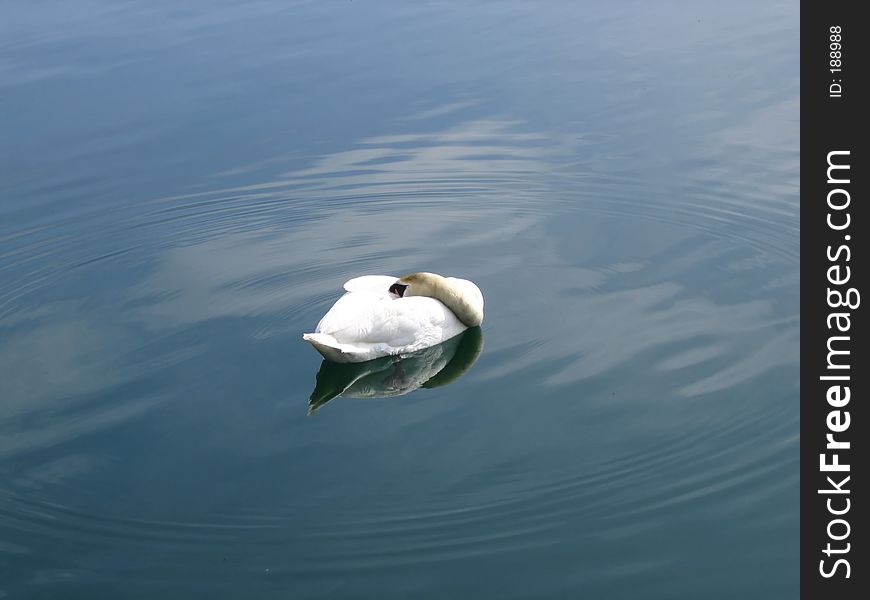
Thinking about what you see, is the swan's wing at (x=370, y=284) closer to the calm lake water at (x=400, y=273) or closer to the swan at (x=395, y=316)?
the swan at (x=395, y=316)

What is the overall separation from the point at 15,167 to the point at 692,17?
10.3 metres

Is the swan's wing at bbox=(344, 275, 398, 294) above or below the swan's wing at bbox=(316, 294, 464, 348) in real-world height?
above

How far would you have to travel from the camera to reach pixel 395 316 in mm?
10102

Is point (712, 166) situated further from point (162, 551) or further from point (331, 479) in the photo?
point (162, 551)

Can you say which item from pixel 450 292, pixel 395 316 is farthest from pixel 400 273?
pixel 395 316

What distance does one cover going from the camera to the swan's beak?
1045cm

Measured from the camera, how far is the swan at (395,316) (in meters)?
9.93

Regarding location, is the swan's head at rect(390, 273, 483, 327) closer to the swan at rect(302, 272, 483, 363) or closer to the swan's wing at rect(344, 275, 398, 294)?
the swan at rect(302, 272, 483, 363)

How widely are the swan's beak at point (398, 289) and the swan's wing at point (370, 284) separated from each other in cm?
6

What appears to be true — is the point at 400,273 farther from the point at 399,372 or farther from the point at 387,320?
the point at 399,372

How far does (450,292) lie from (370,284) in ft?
2.45

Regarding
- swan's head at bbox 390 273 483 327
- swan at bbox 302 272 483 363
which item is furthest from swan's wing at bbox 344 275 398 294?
swan's head at bbox 390 273 483 327

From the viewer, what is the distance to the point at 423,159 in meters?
14.1

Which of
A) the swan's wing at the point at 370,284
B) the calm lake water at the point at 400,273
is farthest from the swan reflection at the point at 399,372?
the swan's wing at the point at 370,284
